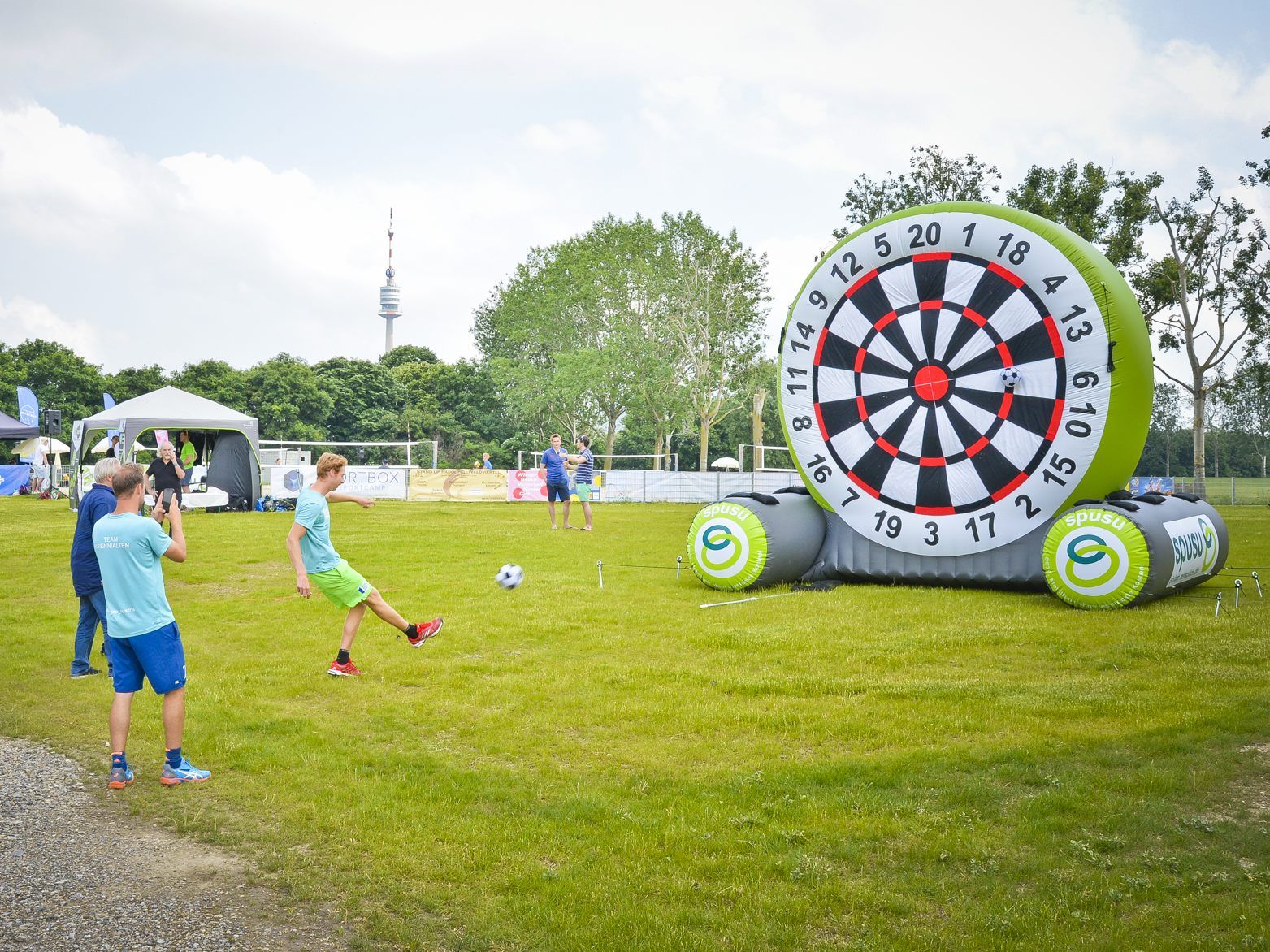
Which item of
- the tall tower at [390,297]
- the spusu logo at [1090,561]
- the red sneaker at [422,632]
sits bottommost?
the red sneaker at [422,632]

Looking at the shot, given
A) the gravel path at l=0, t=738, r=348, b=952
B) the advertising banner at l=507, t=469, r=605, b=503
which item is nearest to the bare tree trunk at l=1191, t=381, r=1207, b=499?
the advertising banner at l=507, t=469, r=605, b=503

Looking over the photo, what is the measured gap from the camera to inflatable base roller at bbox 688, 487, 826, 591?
1112cm

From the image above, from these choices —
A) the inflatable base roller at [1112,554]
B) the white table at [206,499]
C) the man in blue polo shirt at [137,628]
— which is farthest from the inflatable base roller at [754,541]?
the white table at [206,499]

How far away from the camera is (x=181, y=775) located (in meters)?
5.35

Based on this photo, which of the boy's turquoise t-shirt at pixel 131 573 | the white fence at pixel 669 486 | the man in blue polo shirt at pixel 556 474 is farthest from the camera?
the white fence at pixel 669 486

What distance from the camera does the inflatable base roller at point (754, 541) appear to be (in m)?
11.1

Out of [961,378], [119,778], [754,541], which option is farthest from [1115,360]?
→ [119,778]

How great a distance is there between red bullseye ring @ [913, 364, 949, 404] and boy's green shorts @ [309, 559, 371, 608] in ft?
21.6

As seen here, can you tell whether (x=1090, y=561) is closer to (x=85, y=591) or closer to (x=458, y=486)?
(x=85, y=591)

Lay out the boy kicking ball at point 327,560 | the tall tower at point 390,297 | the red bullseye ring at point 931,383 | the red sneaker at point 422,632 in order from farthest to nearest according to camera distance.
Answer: the tall tower at point 390,297 → the red bullseye ring at point 931,383 → the red sneaker at point 422,632 → the boy kicking ball at point 327,560

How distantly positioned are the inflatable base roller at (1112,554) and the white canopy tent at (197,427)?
74.4ft

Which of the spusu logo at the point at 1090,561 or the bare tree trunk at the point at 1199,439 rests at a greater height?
the bare tree trunk at the point at 1199,439

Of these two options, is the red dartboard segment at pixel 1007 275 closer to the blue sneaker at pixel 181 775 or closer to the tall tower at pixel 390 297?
the blue sneaker at pixel 181 775

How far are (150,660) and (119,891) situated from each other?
1654 mm
